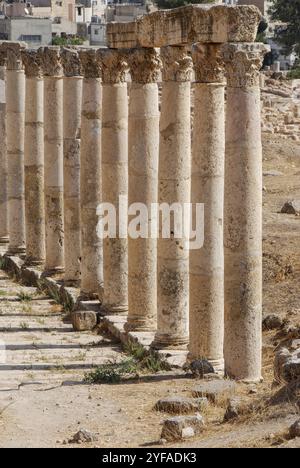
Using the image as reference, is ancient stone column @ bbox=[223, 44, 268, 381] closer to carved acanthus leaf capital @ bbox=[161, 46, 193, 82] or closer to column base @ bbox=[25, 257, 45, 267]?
carved acanthus leaf capital @ bbox=[161, 46, 193, 82]

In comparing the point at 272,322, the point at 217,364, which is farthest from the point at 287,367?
the point at 272,322

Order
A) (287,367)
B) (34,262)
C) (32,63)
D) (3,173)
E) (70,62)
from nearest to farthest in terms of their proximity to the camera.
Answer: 1. (287,367)
2. (70,62)
3. (32,63)
4. (34,262)
5. (3,173)

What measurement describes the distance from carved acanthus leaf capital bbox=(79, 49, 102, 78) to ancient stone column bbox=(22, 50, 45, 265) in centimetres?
539

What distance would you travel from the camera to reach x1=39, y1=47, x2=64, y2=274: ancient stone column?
34688 millimetres

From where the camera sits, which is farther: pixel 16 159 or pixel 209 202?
pixel 16 159

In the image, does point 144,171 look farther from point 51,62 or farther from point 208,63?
point 51,62

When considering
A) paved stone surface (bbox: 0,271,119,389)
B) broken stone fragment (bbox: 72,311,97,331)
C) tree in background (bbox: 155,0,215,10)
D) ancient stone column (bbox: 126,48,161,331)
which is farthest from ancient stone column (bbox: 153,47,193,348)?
tree in background (bbox: 155,0,215,10)

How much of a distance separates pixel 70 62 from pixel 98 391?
39.1 ft

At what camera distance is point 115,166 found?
29344 mm

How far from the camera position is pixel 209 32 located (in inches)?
903

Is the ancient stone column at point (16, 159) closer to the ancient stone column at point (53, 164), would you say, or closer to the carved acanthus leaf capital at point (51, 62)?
the ancient stone column at point (53, 164)

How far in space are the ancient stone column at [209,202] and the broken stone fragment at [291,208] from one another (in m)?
17.3

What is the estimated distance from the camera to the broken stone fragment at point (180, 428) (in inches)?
758
